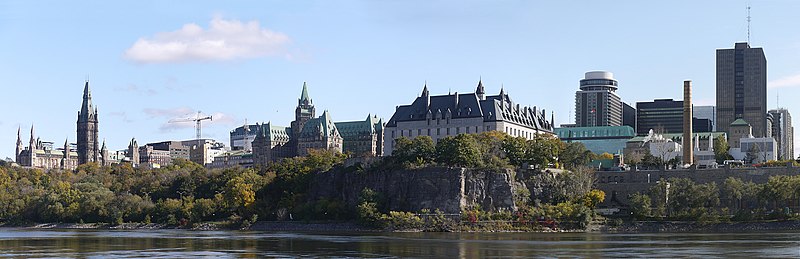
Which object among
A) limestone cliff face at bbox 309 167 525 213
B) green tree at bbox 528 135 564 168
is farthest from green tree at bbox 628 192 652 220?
green tree at bbox 528 135 564 168

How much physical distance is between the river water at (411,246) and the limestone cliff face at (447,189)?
70.7ft

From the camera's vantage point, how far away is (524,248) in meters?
101

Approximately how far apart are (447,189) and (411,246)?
156 ft

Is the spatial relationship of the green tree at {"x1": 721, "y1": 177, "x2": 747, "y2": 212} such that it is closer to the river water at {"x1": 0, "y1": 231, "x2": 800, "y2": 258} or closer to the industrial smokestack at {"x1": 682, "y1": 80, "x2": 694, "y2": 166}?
the river water at {"x1": 0, "y1": 231, "x2": 800, "y2": 258}

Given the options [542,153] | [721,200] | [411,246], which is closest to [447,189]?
[542,153]

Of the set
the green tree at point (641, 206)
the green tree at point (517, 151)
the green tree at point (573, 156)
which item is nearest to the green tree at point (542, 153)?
the green tree at point (517, 151)

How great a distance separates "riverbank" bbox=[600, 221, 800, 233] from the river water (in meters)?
9.52

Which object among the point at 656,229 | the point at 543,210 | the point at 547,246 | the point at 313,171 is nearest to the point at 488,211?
the point at 543,210

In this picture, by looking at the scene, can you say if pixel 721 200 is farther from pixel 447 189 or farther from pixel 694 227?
pixel 447 189

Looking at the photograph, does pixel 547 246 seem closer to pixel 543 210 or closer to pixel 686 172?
pixel 543 210

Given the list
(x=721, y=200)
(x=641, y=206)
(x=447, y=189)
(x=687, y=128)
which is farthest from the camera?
(x=687, y=128)

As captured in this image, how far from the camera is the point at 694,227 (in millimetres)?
143500

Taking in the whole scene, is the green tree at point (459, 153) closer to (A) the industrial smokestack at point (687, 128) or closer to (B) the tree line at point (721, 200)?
(B) the tree line at point (721, 200)

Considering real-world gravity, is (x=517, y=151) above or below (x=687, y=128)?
below
